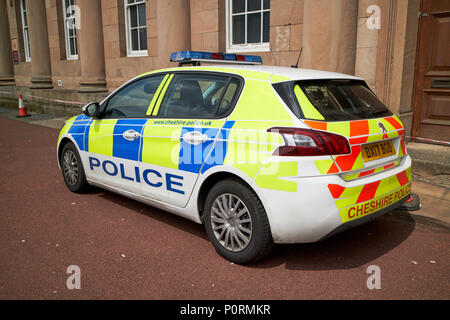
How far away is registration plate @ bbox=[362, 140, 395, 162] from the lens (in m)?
3.25

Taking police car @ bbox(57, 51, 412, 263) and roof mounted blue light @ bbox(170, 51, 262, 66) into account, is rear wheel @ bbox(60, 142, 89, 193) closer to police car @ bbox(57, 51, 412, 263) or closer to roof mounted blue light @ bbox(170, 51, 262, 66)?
police car @ bbox(57, 51, 412, 263)

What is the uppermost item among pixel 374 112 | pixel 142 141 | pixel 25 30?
pixel 25 30

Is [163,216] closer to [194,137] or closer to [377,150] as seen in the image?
[194,137]

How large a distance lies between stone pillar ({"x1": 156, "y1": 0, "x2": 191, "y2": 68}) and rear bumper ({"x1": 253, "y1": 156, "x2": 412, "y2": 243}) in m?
7.42

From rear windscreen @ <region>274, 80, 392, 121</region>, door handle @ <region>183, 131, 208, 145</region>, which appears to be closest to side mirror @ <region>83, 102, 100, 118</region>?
door handle @ <region>183, 131, 208, 145</region>

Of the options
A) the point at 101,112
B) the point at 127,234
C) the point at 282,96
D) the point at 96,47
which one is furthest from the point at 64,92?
the point at 282,96

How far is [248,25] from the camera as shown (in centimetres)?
926

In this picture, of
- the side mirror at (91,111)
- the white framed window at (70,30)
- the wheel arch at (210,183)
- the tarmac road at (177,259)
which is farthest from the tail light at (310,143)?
the white framed window at (70,30)

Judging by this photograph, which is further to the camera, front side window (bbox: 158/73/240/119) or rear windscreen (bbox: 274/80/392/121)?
front side window (bbox: 158/73/240/119)

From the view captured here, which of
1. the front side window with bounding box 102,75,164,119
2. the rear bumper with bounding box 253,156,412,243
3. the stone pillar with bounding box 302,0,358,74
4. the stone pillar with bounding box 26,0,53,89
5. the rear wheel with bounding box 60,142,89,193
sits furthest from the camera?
the stone pillar with bounding box 26,0,53,89

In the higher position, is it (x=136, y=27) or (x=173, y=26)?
(x=136, y=27)

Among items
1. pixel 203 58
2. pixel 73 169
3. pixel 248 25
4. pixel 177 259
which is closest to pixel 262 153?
pixel 177 259

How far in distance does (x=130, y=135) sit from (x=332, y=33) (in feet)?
13.6
